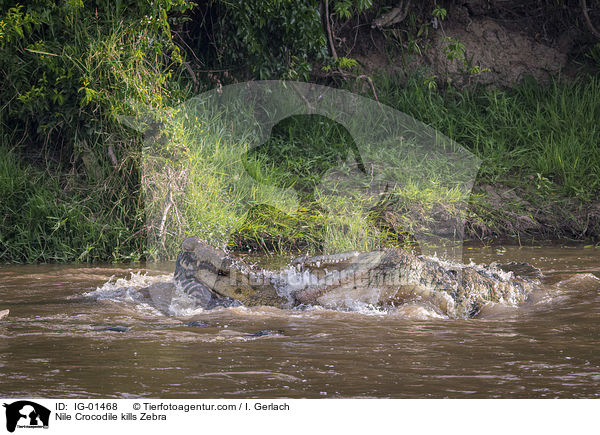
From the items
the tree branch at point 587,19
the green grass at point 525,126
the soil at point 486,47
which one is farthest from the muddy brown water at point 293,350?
the tree branch at point 587,19

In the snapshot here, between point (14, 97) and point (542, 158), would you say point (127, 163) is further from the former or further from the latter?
point (542, 158)

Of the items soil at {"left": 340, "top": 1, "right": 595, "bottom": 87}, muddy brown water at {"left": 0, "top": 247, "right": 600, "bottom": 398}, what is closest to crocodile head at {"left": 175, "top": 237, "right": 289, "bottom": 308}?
muddy brown water at {"left": 0, "top": 247, "right": 600, "bottom": 398}

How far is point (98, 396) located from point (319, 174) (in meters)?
5.35

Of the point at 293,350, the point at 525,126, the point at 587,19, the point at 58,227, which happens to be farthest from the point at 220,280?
the point at 587,19

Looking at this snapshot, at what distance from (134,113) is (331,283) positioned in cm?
290

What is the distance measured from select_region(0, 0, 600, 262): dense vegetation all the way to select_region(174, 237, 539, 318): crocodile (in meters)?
1.93

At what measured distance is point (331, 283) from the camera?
4352mm

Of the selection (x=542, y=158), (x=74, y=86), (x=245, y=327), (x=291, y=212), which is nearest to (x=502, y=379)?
(x=245, y=327)

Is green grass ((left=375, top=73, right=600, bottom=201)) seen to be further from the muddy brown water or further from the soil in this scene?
the muddy brown water

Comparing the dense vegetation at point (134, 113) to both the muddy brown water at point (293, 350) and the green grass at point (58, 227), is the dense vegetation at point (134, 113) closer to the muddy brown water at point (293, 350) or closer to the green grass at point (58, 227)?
the green grass at point (58, 227)

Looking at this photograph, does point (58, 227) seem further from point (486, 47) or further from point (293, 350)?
point (486, 47)

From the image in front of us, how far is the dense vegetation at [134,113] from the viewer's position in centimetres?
630

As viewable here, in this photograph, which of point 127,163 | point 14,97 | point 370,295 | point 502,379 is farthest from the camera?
point 14,97

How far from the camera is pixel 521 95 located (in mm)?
9117
